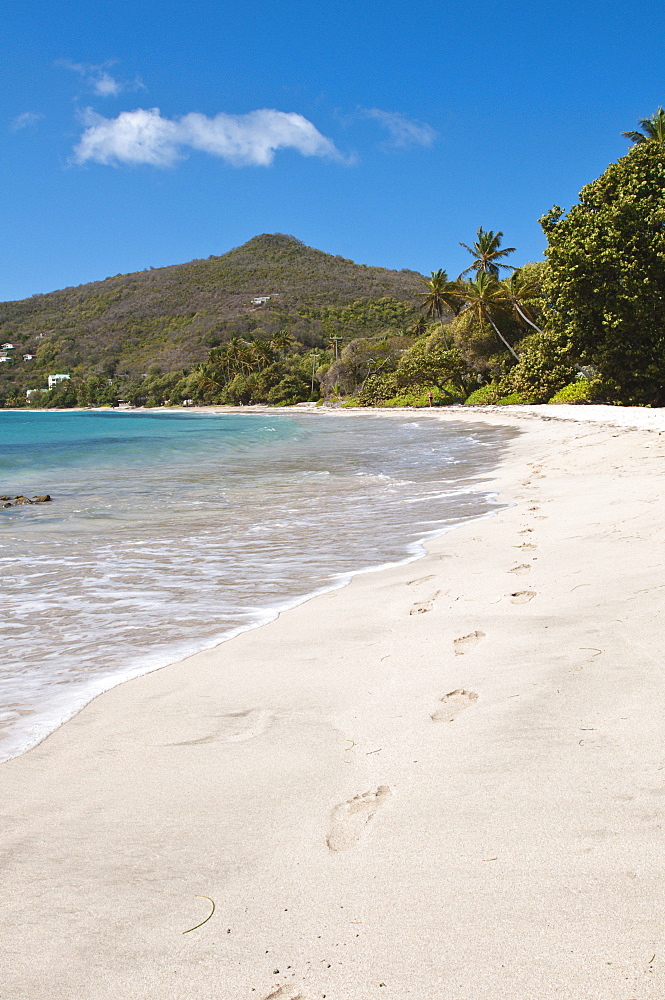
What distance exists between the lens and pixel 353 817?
204 cm

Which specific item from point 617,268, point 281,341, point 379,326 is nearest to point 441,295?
Result: point 617,268

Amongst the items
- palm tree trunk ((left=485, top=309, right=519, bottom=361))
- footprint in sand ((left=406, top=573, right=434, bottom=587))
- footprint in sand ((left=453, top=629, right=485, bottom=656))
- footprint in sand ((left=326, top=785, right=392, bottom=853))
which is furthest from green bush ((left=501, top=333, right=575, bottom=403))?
footprint in sand ((left=326, top=785, right=392, bottom=853))

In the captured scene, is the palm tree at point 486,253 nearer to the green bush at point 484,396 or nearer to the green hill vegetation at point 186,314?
the green bush at point 484,396

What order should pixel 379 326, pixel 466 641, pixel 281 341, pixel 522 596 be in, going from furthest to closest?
1. pixel 379 326
2. pixel 281 341
3. pixel 522 596
4. pixel 466 641

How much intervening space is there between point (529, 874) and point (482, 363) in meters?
49.0

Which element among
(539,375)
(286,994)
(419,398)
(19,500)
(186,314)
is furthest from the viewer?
(186,314)

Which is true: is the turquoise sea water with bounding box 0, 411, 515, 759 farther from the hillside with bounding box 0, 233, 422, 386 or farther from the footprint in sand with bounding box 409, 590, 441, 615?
the hillside with bounding box 0, 233, 422, 386

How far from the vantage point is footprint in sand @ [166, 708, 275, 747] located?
2.69m

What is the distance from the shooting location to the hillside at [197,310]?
127m

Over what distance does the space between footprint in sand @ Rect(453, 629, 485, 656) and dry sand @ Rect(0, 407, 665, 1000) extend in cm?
2

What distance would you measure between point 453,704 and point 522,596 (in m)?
1.62

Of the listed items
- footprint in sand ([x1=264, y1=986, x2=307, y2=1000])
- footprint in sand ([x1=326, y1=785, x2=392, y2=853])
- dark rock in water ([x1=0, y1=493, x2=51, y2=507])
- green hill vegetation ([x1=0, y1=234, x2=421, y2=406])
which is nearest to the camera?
footprint in sand ([x1=264, y1=986, x2=307, y2=1000])

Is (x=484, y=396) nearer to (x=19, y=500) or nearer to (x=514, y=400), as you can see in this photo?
(x=514, y=400)

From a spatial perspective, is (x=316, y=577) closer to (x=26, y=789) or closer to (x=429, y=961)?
(x=26, y=789)
